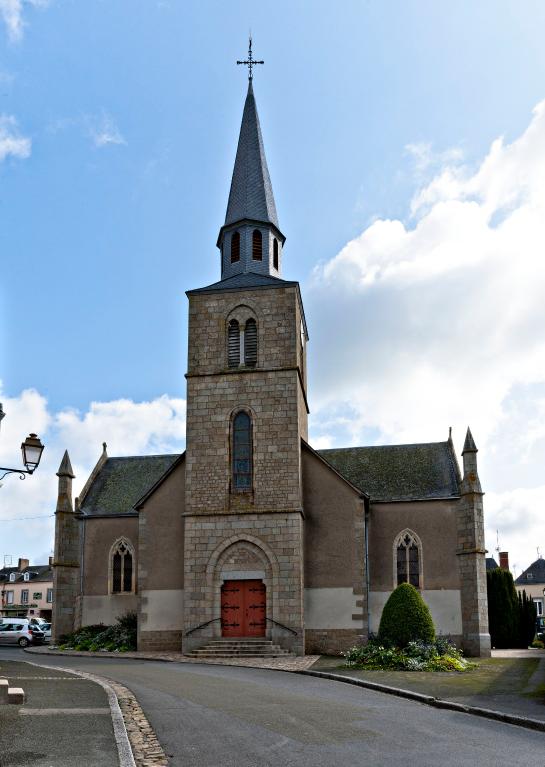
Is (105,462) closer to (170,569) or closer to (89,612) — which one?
→ (89,612)

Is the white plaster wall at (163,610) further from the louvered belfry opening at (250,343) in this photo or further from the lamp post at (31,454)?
the lamp post at (31,454)

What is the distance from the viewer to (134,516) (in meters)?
35.1

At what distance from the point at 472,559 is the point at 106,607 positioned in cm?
1497

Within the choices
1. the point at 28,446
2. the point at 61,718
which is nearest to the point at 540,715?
the point at 61,718

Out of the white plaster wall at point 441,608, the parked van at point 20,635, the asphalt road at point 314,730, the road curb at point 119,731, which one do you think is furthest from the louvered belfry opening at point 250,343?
the parked van at point 20,635

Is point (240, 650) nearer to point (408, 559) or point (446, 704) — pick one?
→ point (408, 559)

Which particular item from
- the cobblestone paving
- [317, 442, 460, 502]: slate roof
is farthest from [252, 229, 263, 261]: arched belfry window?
the cobblestone paving

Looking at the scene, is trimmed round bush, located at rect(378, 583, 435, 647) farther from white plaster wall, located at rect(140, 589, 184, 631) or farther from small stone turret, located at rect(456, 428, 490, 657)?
white plaster wall, located at rect(140, 589, 184, 631)

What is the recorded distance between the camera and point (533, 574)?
273ft

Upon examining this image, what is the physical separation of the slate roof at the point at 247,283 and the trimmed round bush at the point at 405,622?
476 inches

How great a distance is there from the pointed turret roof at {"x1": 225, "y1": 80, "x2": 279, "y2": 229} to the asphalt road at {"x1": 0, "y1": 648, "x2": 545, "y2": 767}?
775 inches

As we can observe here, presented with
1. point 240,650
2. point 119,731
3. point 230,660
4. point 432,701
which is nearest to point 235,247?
point 240,650

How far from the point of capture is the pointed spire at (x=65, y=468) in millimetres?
35250

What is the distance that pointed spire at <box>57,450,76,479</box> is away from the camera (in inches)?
1388
